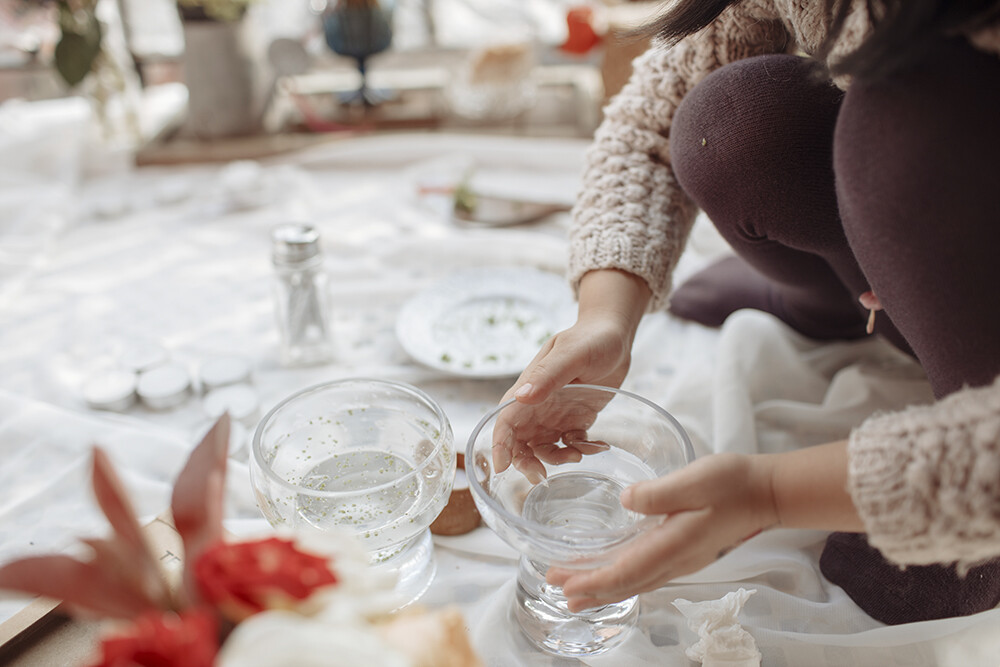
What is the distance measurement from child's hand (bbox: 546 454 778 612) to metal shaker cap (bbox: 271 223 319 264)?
467 mm

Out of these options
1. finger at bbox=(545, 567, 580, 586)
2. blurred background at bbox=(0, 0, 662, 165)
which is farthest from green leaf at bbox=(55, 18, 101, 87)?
finger at bbox=(545, 567, 580, 586)

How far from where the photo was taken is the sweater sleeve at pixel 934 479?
364 mm

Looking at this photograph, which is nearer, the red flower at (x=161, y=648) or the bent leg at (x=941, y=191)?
the red flower at (x=161, y=648)

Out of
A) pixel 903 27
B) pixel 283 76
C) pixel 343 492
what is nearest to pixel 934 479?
pixel 903 27

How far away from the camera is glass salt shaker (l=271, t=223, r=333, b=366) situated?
0.77 metres

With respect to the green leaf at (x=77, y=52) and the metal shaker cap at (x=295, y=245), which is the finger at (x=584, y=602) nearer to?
the metal shaker cap at (x=295, y=245)

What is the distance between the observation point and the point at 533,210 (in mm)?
1085

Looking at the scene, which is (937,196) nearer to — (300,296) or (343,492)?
(343,492)

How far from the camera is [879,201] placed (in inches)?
16.5

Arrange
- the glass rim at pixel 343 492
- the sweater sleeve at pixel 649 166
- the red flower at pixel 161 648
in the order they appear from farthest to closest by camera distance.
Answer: the sweater sleeve at pixel 649 166 → the glass rim at pixel 343 492 → the red flower at pixel 161 648

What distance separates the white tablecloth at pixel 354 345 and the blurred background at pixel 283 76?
9cm

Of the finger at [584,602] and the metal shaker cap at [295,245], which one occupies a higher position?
the metal shaker cap at [295,245]

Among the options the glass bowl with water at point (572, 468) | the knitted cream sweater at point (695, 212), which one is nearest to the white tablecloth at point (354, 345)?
the glass bowl with water at point (572, 468)

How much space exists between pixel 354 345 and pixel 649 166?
0.39m
